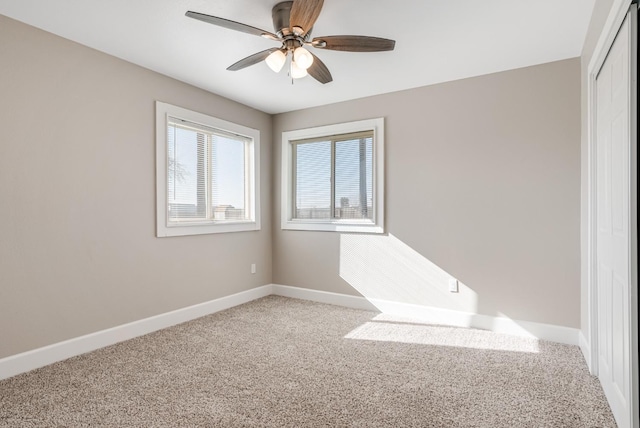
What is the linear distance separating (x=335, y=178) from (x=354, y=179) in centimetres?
27

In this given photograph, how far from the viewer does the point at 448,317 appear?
3.57 meters

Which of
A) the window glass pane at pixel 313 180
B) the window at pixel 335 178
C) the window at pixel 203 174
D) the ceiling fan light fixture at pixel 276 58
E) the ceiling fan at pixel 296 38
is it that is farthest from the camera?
the window glass pane at pixel 313 180

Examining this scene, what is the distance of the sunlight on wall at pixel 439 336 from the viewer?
298cm

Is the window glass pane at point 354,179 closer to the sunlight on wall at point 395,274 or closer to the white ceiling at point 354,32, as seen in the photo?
the sunlight on wall at point 395,274

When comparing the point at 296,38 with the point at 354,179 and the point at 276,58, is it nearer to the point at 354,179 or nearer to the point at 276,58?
the point at 276,58

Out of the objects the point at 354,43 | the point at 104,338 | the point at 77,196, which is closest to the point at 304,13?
the point at 354,43

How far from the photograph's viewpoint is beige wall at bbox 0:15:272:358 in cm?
245

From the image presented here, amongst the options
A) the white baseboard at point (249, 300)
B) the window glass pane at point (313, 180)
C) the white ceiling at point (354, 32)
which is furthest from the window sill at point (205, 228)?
the white ceiling at point (354, 32)

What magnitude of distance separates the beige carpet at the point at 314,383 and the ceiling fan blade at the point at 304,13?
7.29 feet

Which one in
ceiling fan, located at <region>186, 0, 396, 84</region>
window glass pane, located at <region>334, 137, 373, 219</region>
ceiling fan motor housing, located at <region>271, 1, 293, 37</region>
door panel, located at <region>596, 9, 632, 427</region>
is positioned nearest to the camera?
door panel, located at <region>596, 9, 632, 427</region>

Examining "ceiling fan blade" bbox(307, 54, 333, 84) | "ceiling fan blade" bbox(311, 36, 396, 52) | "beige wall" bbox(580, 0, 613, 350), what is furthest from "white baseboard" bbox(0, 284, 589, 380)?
"ceiling fan blade" bbox(311, 36, 396, 52)

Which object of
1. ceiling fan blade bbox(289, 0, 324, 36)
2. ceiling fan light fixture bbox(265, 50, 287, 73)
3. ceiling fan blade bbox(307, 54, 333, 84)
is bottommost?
ceiling fan light fixture bbox(265, 50, 287, 73)

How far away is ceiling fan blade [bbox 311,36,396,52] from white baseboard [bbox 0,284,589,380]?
2.58m

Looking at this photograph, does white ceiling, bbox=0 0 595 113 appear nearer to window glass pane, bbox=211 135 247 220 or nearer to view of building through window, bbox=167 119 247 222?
view of building through window, bbox=167 119 247 222
